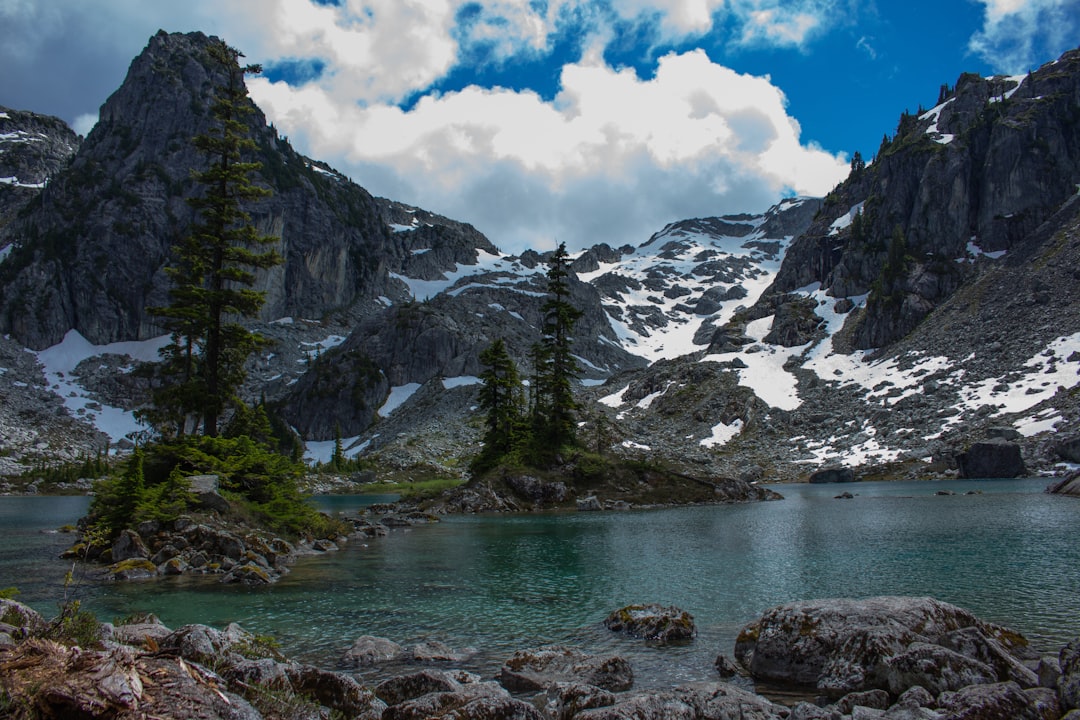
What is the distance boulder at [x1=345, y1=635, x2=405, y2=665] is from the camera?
14797 millimetres

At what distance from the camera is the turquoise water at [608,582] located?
57.5 ft

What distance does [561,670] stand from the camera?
46.1 feet

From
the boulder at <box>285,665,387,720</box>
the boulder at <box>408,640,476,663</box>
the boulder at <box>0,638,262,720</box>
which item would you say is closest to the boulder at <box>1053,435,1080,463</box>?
the boulder at <box>408,640,476,663</box>

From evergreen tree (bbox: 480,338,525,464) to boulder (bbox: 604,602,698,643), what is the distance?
53653mm

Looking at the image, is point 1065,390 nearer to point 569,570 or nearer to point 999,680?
point 569,570

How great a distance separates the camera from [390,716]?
10094mm

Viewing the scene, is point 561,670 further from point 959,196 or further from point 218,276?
point 959,196

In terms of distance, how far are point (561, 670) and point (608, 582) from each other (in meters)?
11.7

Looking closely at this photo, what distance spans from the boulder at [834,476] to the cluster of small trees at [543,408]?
6032cm

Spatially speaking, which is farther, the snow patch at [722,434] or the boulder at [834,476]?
the snow patch at [722,434]

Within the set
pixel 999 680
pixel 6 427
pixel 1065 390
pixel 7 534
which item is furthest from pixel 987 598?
pixel 6 427

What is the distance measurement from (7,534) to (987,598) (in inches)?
2341

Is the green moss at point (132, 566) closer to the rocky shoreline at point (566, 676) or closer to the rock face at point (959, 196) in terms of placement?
the rocky shoreline at point (566, 676)

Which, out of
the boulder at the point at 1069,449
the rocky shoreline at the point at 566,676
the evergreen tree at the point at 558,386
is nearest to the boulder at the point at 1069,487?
the boulder at the point at 1069,449
